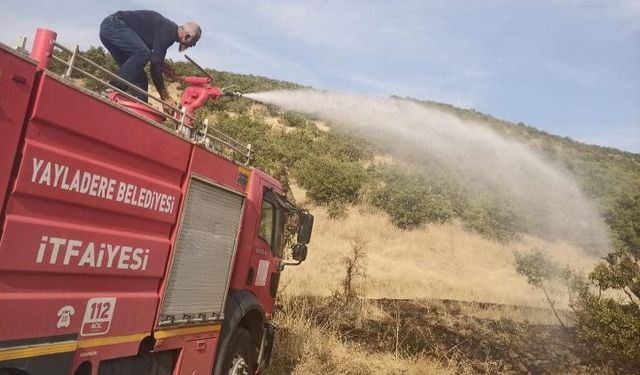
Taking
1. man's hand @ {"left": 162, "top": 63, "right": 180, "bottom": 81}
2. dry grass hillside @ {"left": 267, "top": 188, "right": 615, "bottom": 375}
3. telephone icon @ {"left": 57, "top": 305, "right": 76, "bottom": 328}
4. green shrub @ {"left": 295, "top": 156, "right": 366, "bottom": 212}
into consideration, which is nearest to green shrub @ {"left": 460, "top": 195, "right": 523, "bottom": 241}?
dry grass hillside @ {"left": 267, "top": 188, "right": 615, "bottom": 375}

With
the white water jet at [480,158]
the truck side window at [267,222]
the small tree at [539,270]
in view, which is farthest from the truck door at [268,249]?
the small tree at [539,270]

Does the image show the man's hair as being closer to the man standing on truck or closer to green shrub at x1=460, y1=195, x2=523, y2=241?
the man standing on truck

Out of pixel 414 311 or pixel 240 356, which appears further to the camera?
pixel 414 311

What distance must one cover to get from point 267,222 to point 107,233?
10.2 ft

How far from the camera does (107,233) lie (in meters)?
3.74

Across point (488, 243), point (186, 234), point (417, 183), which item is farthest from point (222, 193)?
point (417, 183)

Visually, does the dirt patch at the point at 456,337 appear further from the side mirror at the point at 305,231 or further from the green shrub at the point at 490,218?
the green shrub at the point at 490,218

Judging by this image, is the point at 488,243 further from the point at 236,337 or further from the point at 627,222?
the point at 236,337

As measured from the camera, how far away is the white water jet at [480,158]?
14.1 meters

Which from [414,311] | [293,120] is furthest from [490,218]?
[293,120]

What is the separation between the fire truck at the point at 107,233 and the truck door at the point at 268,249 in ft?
1.66

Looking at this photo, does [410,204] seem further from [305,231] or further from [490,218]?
[305,231]

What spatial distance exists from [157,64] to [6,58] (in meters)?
3.32

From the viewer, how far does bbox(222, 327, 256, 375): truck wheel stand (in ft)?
18.9
